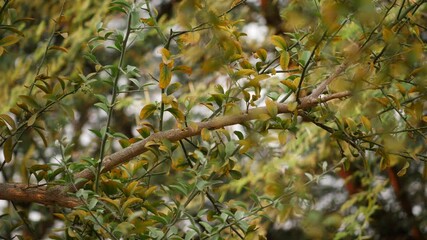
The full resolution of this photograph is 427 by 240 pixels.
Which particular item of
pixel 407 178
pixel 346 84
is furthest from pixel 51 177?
pixel 407 178

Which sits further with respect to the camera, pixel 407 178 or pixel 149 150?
pixel 407 178

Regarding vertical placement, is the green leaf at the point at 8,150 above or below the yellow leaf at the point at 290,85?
below

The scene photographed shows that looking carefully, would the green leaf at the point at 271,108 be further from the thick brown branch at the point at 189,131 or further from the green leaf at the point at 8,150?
the green leaf at the point at 8,150

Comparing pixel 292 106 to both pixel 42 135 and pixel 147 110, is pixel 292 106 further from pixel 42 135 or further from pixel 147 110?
pixel 42 135

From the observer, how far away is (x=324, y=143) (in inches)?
117

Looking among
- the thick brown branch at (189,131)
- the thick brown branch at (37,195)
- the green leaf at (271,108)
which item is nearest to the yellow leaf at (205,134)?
the thick brown branch at (189,131)

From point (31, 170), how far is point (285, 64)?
1.57ft

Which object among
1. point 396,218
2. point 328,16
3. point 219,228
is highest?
point 328,16

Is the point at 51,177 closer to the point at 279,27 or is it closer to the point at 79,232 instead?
the point at 79,232

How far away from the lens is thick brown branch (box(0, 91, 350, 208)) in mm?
1201

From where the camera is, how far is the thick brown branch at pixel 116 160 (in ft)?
3.94

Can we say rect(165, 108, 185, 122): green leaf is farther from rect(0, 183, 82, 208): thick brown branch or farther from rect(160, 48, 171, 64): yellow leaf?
rect(0, 183, 82, 208): thick brown branch

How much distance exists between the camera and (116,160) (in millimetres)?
1252

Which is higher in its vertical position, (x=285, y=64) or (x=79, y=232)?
(x=285, y=64)
